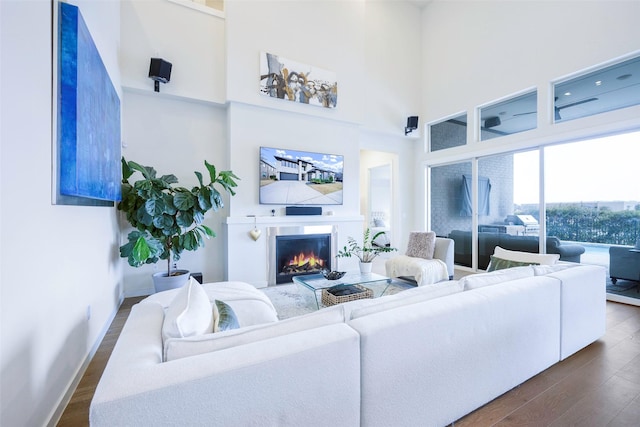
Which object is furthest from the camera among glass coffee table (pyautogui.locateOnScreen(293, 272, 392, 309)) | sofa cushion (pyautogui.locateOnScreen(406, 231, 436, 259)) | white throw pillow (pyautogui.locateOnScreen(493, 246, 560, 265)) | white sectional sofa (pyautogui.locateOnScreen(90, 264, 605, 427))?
sofa cushion (pyautogui.locateOnScreen(406, 231, 436, 259))

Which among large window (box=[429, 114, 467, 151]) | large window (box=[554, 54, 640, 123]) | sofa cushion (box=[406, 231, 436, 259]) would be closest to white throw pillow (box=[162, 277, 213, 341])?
sofa cushion (box=[406, 231, 436, 259])

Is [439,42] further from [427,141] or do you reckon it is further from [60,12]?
[60,12]

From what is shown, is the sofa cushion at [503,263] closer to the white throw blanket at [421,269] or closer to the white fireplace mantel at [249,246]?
the white throw blanket at [421,269]

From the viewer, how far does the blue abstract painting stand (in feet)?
5.19

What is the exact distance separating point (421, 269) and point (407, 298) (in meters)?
2.55

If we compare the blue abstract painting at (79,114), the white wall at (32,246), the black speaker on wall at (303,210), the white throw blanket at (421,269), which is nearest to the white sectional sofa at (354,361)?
the white wall at (32,246)

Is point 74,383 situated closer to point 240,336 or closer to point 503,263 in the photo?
point 240,336

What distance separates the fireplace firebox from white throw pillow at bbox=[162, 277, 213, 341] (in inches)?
119

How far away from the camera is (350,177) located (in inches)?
209

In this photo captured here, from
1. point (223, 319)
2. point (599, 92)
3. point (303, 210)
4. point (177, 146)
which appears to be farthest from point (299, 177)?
point (599, 92)

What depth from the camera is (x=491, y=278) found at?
1917 millimetres

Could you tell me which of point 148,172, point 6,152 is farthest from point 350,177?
point 6,152

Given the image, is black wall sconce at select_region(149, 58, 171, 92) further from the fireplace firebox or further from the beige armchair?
the beige armchair

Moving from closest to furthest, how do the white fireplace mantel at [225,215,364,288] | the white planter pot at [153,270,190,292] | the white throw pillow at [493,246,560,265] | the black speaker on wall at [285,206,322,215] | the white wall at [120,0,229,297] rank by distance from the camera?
the white throw pillow at [493,246,560,265] → the white planter pot at [153,270,190,292] → the white wall at [120,0,229,297] → the white fireplace mantel at [225,215,364,288] → the black speaker on wall at [285,206,322,215]
